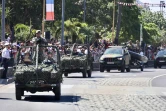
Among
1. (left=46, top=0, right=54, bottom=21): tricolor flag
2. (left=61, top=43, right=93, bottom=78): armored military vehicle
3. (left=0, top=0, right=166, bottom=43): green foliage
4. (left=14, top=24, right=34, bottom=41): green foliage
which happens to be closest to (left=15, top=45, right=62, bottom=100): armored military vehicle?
Result: (left=61, top=43, right=93, bottom=78): armored military vehicle

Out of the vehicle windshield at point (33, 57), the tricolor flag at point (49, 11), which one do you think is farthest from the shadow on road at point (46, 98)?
the tricolor flag at point (49, 11)

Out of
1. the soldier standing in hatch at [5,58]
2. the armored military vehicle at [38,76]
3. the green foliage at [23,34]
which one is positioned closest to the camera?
the armored military vehicle at [38,76]

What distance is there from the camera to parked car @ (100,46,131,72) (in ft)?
133

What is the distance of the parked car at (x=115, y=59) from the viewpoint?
4056cm

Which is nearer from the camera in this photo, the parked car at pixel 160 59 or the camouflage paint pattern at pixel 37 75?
the camouflage paint pattern at pixel 37 75


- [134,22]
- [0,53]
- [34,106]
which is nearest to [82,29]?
[134,22]

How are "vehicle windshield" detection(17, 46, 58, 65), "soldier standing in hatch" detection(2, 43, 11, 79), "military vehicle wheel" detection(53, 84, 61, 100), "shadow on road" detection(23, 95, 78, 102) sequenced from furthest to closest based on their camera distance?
"soldier standing in hatch" detection(2, 43, 11, 79)
"vehicle windshield" detection(17, 46, 58, 65)
"shadow on road" detection(23, 95, 78, 102)
"military vehicle wheel" detection(53, 84, 61, 100)

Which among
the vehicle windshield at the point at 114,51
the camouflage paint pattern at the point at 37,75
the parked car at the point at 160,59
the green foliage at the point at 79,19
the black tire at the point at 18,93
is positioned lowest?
the parked car at the point at 160,59

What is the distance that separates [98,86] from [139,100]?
6.35m

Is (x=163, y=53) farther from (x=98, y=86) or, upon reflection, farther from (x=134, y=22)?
(x=98, y=86)

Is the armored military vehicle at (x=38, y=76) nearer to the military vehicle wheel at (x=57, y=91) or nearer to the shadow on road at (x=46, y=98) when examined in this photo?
the military vehicle wheel at (x=57, y=91)

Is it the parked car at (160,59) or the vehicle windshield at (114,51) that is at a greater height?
the vehicle windshield at (114,51)

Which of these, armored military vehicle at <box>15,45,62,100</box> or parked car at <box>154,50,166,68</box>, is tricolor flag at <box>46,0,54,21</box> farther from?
armored military vehicle at <box>15,45,62,100</box>

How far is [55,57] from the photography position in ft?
69.2
